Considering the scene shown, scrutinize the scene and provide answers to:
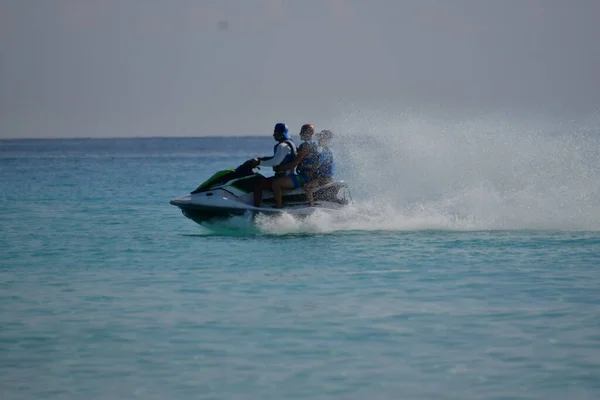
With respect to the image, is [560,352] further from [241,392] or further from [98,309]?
[98,309]

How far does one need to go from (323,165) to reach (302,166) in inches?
13.3

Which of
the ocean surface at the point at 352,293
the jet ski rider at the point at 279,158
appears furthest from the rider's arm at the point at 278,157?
the ocean surface at the point at 352,293

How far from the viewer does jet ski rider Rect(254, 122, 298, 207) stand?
54.5 feet

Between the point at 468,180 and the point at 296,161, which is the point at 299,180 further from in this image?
the point at 468,180

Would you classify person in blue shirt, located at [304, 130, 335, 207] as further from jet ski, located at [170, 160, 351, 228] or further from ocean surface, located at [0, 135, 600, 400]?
ocean surface, located at [0, 135, 600, 400]

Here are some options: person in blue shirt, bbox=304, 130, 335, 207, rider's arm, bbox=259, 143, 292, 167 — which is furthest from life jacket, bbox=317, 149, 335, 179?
rider's arm, bbox=259, 143, 292, 167

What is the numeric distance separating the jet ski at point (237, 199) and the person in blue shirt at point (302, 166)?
14 cm

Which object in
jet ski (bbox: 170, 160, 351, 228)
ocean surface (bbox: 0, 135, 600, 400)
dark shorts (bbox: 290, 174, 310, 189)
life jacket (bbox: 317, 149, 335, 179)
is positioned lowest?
ocean surface (bbox: 0, 135, 600, 400)

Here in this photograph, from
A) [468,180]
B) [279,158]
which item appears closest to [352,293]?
[279,158]

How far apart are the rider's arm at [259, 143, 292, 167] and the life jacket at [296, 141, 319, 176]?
A: 0.83 feet

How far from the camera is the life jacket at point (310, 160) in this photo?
658 inches

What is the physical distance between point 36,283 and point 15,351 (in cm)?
404

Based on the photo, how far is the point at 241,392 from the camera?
25.5 ft

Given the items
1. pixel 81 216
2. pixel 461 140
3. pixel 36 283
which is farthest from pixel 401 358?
pixel 81 216
